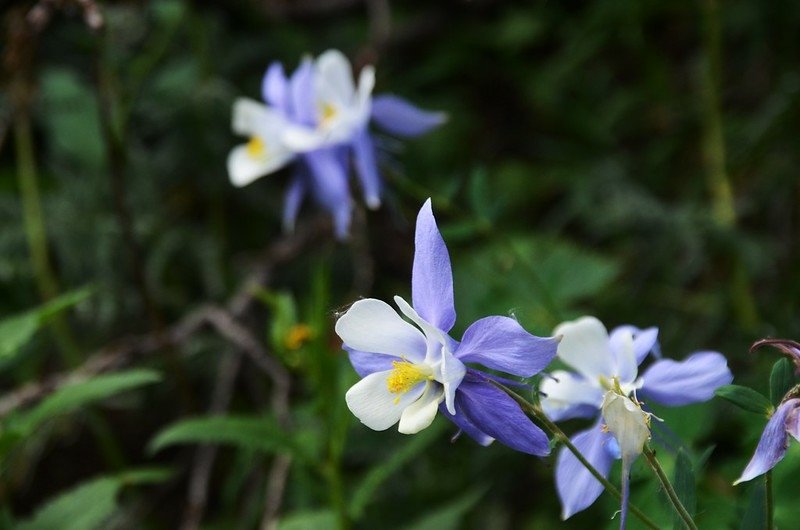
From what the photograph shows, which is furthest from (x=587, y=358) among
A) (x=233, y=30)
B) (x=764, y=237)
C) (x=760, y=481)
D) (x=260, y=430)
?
(x=233, y=30)

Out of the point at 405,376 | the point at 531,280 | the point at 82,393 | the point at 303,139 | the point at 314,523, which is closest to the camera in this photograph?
the point at 405,376

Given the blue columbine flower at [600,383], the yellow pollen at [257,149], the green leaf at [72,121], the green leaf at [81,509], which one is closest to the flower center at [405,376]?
the blue columbine flower at [600,383]

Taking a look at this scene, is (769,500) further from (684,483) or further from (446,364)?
(446,364)

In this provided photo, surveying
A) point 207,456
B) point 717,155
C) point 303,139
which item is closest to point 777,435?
point 303,139

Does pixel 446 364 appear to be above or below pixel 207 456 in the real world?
above

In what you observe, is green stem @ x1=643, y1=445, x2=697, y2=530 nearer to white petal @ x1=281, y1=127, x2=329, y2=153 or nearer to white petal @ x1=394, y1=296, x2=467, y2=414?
white petal @ x1=394, y1=296, x2=467, y2=414
